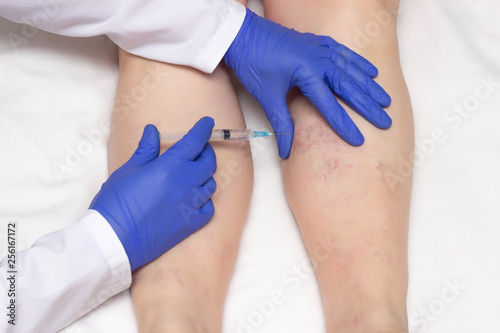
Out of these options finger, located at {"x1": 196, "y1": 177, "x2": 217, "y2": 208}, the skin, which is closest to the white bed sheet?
the skin

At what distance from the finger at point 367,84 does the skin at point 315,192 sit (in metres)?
0.04

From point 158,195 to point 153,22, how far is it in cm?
46

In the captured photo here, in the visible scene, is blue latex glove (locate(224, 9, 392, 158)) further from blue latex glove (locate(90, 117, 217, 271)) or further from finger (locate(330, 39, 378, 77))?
blue latex glove (locate(90, 117, 217, 271))

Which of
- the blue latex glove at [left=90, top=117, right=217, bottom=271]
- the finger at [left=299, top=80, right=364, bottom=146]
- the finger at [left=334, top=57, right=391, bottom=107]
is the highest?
the finger at [left=334, top=57, right=391, bottom=107]

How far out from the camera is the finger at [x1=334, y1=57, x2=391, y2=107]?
4.46 ft

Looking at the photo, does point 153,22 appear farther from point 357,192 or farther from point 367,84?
point 357,192

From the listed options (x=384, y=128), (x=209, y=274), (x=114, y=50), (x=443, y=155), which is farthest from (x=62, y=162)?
(x=443, y=155)

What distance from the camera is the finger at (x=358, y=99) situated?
4.40 ft

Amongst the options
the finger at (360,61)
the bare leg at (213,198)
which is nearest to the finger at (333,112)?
the finger at (360,61)

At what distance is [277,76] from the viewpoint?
1.41 metres

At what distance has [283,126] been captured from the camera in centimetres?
140

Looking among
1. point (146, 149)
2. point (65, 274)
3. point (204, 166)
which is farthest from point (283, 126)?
point (65, 274)

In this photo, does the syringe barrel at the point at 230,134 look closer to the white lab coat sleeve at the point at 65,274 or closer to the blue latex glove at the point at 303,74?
the blue latex glove at the point at 303,74

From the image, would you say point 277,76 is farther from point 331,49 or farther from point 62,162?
point 62,162
